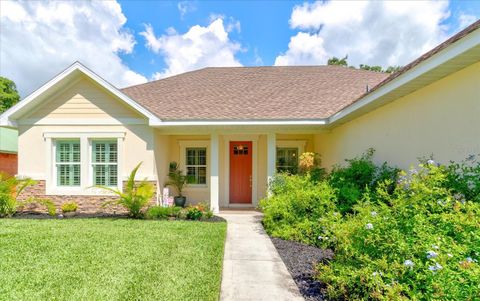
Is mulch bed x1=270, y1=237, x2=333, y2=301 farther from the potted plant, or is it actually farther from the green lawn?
the potted plant

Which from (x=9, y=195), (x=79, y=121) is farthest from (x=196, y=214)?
(x=9, y=195)

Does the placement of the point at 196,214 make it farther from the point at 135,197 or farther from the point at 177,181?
the point at 177,181

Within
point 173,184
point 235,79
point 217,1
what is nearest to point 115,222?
point 173,184

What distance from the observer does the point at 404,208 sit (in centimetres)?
327

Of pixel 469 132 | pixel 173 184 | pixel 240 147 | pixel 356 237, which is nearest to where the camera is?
pixel 356 237

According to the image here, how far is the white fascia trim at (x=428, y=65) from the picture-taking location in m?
3.40

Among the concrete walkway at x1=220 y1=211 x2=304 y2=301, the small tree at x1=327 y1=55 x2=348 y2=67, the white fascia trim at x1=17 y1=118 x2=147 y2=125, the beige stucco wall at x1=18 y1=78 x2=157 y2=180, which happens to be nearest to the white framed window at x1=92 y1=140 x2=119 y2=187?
the beige stucco wall at x1=18 y1=78 x2=157 y2=180

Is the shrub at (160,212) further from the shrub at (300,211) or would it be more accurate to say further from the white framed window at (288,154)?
the white framed window at (288,154)

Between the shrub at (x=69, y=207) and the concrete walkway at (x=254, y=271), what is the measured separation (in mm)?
5920

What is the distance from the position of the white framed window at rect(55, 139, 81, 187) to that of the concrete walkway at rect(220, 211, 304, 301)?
6.33 meters

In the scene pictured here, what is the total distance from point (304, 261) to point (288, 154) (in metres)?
7.21

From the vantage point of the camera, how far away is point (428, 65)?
4.23 metres

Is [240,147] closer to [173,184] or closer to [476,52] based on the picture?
[173,184]

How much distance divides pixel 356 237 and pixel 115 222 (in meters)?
6.94
